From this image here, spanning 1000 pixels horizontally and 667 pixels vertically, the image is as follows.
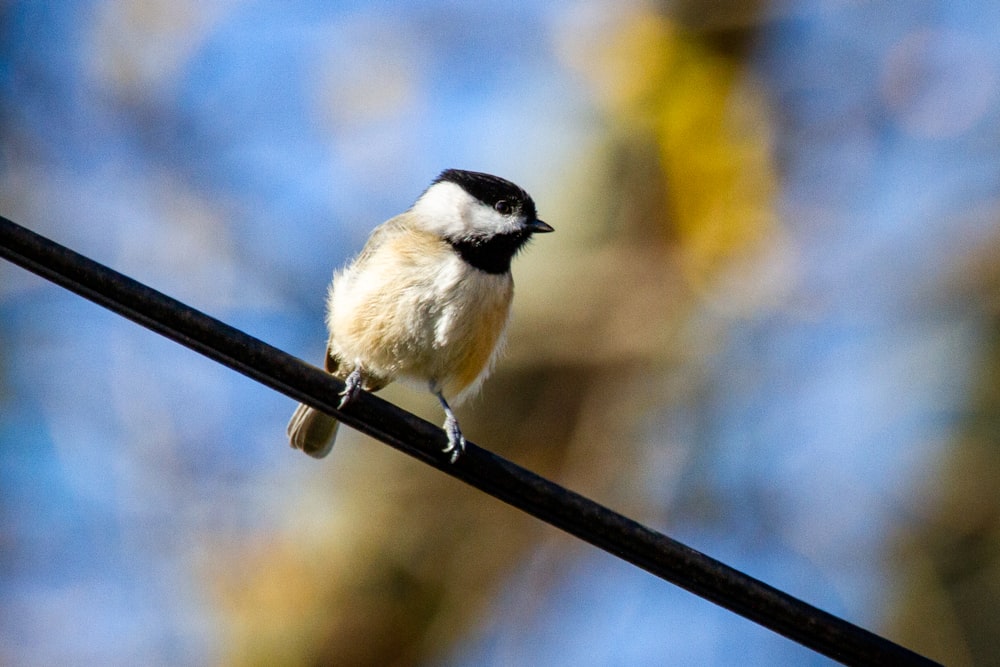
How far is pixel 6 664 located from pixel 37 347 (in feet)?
6.30

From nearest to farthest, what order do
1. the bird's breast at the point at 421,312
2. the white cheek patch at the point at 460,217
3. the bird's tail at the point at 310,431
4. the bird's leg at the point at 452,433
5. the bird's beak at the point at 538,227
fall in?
the bird's leg at the point at 452,433 < the bird's breast at the point at 421,312 < the white cheek patch at the point at 460,217 < the bird's beak at the point at 538,227 < the bird's tail at the point at 310,431

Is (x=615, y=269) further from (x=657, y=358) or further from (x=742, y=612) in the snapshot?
(x=742, y=612)

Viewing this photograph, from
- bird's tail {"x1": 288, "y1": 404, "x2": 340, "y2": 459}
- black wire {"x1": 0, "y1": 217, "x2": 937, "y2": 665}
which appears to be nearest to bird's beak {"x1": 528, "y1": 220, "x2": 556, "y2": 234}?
bird's tail {"x1": 288, "y1": 404, "x2": 340, "y2": 459}

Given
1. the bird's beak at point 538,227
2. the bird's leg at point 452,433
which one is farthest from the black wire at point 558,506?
the bird's beak at point 538,227

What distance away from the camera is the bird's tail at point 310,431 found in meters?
4.46

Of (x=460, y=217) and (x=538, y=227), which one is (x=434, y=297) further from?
(x=538, y=227)

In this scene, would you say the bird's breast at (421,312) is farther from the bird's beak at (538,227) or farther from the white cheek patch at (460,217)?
the bird's beak at (538,227)

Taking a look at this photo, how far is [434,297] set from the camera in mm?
3855

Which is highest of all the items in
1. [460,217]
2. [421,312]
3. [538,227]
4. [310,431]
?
[538,227]

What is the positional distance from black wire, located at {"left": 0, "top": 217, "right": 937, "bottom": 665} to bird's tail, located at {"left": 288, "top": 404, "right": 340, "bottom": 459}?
6.90ft

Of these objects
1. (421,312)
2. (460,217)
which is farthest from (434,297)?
(460,217)

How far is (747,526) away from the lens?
23.2 feet

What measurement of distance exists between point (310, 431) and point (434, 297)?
0.97 m

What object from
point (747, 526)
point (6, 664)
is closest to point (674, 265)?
point (747, 526)
